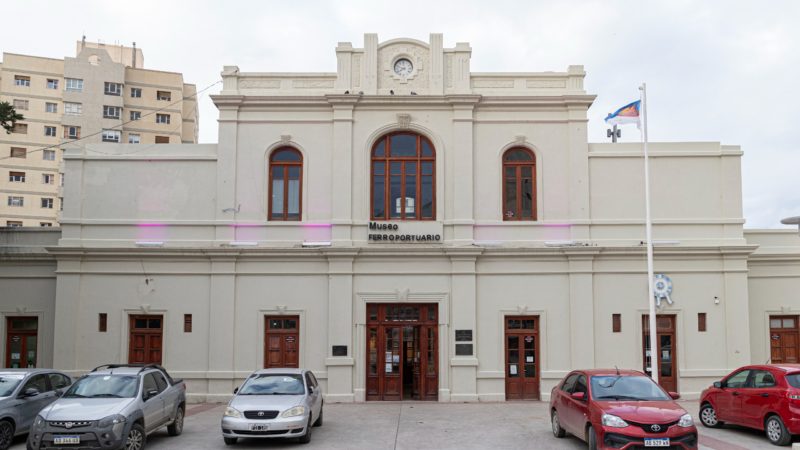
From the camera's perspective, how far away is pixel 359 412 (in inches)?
765

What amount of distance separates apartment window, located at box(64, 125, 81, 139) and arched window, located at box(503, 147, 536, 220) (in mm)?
51799

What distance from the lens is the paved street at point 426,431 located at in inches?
580

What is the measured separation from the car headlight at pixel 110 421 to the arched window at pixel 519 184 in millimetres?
13195

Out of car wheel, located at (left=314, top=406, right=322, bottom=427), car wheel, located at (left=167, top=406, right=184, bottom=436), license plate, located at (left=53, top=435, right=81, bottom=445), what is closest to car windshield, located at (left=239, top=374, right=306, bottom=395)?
car wheel, located at (left=314, top=406, right=322, bottom=427)

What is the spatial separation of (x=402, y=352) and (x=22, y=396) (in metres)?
10.6

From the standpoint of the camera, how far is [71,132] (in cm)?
6306

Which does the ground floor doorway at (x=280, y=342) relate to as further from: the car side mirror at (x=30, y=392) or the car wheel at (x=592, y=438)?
the car wheel at (x=592, y=438)

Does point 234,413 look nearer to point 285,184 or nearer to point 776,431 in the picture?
point 285,184

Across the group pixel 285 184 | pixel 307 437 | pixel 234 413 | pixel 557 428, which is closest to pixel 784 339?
pixel 557 428

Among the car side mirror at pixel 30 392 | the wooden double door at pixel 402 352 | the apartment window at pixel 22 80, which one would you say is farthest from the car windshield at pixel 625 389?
the apartment window at pixel 22 80

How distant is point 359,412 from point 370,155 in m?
7.95

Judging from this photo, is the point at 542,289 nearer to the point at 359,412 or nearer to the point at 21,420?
the point at 359,412

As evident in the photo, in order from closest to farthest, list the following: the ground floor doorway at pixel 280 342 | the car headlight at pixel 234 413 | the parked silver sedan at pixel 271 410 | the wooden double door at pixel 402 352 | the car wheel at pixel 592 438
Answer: the car wheel at pixel 592 438, the parked silver sedan at pixel 271 410, the car headlight at pixel 234 413, the wooden double door at pixel 402 352, the ground floor doorway at pixel 280 342

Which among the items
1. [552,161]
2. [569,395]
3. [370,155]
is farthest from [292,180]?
[569,395]
